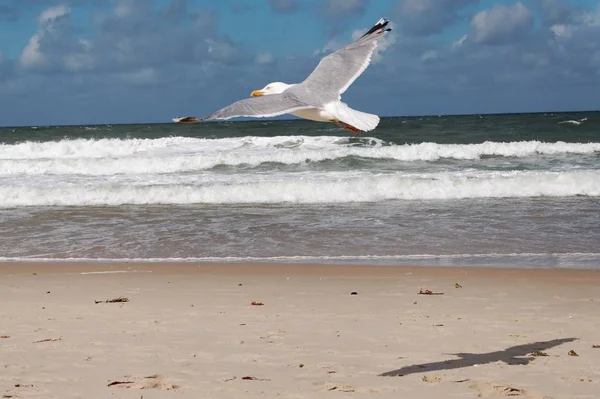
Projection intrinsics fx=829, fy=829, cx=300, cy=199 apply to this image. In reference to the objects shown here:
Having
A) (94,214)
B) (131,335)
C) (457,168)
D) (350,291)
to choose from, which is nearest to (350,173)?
(457,168)

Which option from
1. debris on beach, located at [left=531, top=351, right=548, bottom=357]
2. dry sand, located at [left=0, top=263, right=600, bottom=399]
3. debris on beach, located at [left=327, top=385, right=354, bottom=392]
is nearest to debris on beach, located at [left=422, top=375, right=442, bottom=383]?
dry sand, located at [left=0, top=263, right=600, bottom=399]

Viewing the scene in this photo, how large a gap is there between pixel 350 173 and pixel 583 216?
6.97 m

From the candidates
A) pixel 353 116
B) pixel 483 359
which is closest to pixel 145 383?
pixel 483 359

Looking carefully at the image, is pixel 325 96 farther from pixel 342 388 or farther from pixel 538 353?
pixel 342 388

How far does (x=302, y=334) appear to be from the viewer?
16.3ft

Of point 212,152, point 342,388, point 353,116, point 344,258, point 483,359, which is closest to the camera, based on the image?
point 342,388

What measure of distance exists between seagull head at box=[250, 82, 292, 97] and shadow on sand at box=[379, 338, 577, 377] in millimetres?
2189

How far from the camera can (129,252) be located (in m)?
8.98

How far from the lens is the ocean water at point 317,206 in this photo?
8.90 m

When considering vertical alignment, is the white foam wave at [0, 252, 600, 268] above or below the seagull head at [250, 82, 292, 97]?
below

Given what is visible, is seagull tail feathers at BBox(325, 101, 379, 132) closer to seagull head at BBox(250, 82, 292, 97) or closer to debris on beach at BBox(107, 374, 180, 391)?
seagull head at BBox(250, 82, 292, 97)

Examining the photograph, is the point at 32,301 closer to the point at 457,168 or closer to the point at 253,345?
the point at 253,345

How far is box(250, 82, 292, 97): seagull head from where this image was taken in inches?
221

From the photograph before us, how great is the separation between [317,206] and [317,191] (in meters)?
1.27
